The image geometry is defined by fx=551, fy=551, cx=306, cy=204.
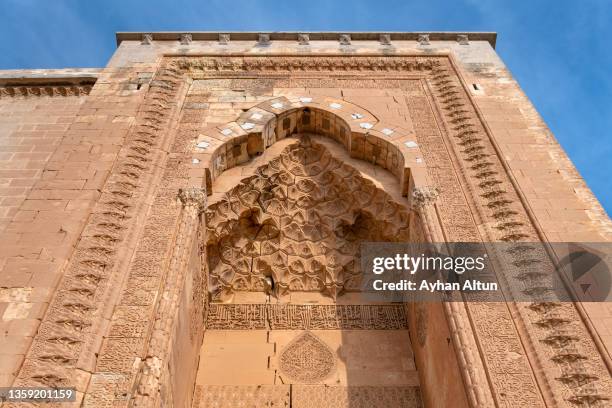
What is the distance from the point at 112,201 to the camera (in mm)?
5734

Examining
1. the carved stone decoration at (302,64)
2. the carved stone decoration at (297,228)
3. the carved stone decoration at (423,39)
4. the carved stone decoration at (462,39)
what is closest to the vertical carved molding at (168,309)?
the carved stone decoration at (297,228)

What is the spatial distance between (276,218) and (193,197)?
1.57 meters

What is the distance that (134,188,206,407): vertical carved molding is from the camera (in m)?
4.21

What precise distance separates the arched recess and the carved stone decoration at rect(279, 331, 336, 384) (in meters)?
2.07

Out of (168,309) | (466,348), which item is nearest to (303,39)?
(168,309)

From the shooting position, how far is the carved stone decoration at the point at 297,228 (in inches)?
272

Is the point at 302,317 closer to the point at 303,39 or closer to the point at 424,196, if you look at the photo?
the point at 424,196

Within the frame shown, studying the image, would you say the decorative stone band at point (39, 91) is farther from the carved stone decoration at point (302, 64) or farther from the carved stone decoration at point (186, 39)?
the carved stone decoration at point (186, 39)

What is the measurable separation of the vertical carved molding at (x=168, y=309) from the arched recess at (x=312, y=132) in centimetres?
44

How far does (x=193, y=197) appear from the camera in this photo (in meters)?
5.98

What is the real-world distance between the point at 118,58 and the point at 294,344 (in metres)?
5.11

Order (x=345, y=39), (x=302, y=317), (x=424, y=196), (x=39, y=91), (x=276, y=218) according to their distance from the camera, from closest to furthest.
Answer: (x=424, y=196) → (x=302, y=317) → (x=276, y=218) → (x=39, y=91) → (x=345, y=39)

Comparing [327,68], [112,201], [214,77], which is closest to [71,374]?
[112,201]

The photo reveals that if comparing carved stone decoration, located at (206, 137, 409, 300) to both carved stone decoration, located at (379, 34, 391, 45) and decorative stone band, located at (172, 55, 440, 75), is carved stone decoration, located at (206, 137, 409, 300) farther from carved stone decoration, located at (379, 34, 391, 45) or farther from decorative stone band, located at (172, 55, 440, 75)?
carved stone decoration, located at (379, 34, 391, 45)
